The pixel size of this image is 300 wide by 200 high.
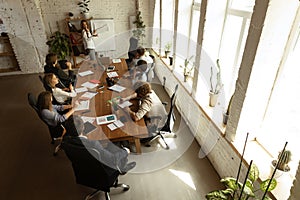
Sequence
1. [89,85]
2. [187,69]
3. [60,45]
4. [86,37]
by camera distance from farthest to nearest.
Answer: [86,37], [60,45], [187,69], [89,85]

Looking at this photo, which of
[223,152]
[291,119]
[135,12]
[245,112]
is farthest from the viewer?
[135,12]

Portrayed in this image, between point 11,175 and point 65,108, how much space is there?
1.21 metres

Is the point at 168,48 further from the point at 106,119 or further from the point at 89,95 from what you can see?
the point at 106,119

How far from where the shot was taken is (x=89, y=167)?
1984mm

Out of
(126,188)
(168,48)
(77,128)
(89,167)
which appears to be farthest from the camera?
(168,48)

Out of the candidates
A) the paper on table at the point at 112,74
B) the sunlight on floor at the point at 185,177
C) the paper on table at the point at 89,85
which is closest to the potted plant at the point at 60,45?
the paper on table at the point at 112,74

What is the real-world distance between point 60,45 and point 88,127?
14.0ft

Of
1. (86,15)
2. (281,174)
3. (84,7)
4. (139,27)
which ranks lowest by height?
(281,174)

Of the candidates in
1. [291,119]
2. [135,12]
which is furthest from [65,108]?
[135,12]

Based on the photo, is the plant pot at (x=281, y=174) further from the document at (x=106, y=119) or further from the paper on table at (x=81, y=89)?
the paper on table at (x=81, y=89)

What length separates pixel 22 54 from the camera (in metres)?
6.04

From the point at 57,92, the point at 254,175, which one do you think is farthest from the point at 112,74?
the point at 254,175

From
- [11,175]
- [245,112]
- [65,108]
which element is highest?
[245,112]

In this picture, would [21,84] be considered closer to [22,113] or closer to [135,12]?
[22,113]
